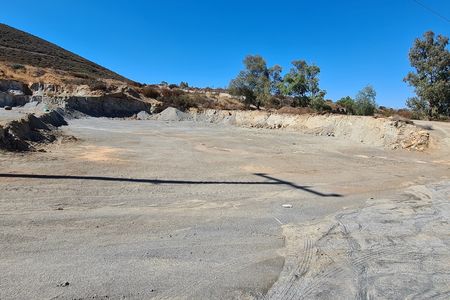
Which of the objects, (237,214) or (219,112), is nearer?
(237,214)

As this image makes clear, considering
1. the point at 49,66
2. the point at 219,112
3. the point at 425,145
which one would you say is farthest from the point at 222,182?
the point at 49,66

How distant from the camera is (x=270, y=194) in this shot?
32.9 feet

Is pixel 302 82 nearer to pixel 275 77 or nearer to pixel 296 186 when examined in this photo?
pixel 275 77

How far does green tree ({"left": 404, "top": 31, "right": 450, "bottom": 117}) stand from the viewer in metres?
32.6

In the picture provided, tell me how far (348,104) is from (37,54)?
55036mm

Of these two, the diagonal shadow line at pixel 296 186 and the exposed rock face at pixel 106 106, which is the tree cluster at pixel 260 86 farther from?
the diagonal shadow line at pixel 296 186

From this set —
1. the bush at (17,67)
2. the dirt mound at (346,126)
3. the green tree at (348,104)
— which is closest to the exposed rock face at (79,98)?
the dirt mound at (346,126)

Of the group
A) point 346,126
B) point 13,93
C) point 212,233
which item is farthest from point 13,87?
point 212,233

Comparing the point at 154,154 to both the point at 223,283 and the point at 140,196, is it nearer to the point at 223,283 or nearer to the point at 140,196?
the point at 140,196

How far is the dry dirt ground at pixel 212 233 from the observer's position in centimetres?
471

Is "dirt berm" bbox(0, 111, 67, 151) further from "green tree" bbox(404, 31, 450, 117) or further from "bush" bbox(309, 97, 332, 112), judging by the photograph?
"bush" bbox(309, 97, 332, 112)

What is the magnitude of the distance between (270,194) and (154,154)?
7.57 m

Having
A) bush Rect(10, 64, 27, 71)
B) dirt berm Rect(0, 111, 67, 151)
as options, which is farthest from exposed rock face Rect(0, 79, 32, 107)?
dirt berm Rect(0, 111, 67, 151)

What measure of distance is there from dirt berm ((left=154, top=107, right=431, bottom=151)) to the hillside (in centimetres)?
2820
